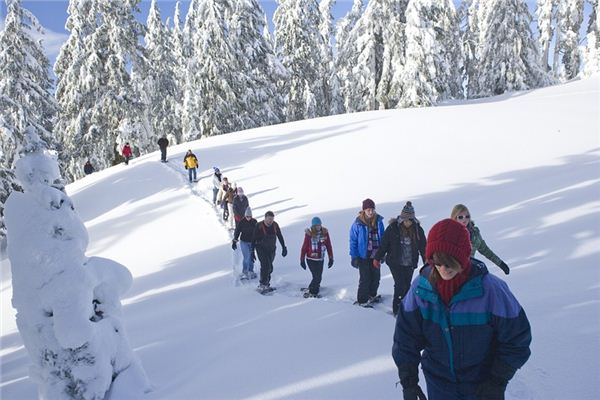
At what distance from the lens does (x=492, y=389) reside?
8.64ft

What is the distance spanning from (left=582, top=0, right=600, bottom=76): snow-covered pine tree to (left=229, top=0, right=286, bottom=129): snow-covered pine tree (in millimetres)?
24668

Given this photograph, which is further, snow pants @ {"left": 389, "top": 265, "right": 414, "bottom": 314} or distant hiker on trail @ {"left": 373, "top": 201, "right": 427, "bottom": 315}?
snow pants @ {"left": 389, "top": 265, "right": 414, "bottom": 314}

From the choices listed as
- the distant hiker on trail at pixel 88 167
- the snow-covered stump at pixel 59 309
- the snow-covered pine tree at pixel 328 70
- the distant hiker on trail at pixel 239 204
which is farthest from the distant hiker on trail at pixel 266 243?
the snow-covered pine tree at pixel 328 70

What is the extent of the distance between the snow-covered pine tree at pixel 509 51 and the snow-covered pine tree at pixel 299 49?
14472 millimetres

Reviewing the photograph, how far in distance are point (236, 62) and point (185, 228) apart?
21.2 meters

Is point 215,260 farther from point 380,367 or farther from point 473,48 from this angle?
point 473,48

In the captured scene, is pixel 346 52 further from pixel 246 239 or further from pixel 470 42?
pixel 246 239

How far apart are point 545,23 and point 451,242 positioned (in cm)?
4685

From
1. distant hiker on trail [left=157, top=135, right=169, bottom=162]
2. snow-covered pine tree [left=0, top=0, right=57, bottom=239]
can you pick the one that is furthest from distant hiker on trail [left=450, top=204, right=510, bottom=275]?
snow-covered pine tree [left=0, top=0, right=57, bottom=239]

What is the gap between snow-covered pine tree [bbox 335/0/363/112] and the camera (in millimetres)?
33062

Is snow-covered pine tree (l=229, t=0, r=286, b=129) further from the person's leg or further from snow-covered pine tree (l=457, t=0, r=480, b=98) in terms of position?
the person's leg

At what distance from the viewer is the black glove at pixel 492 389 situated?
8.63 feet

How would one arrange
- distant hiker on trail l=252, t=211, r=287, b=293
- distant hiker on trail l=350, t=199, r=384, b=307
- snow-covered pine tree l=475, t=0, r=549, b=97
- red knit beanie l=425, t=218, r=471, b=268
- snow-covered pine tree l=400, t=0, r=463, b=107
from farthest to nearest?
1. snow-covered pine tree l=475, t=0, r=549, b=97
2. snow-covered pine tree l=400, t=0, r=463, b=107
3. distant hiker on trail l=252, t=211, r=287, b=293
4. distant hiker on trail l=350, t=199, r=384, b=307
5. red knit beanie l=425, t=218, r=471, b=268

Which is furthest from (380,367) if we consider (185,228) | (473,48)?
(473,48)
